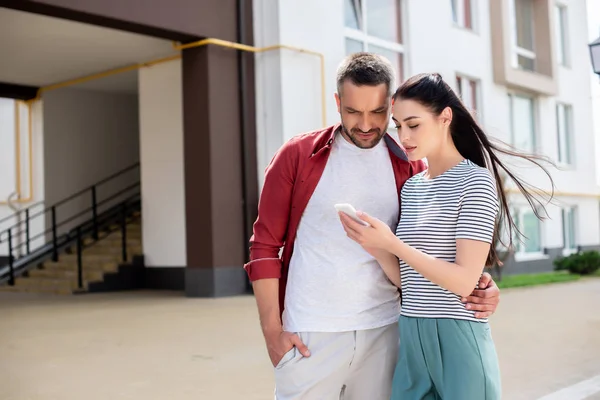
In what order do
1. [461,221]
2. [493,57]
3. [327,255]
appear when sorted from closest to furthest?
[461,221] → [327,255] → [493,57]

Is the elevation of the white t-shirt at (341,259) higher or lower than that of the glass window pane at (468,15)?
lower

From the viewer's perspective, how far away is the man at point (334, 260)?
2252 millimetres

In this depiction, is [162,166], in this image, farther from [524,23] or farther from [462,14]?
[524,23]

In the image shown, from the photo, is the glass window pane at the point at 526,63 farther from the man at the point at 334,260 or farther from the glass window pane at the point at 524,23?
the man at the point at 334,260

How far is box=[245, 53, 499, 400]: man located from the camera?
2.25m

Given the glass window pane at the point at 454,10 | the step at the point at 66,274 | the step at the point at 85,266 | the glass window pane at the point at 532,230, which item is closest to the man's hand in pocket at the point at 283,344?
the step at the point at 66,274

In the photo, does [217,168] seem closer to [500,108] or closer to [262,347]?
[262,347]

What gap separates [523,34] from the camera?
18734mm

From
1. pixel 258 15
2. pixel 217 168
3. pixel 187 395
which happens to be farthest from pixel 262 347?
pixel 258 15

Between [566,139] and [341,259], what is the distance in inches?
755

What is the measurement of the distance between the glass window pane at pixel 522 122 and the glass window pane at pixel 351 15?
604cm

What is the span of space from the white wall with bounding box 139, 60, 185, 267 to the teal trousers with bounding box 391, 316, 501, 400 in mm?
10941

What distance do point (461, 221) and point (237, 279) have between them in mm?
9464

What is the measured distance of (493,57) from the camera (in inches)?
656
